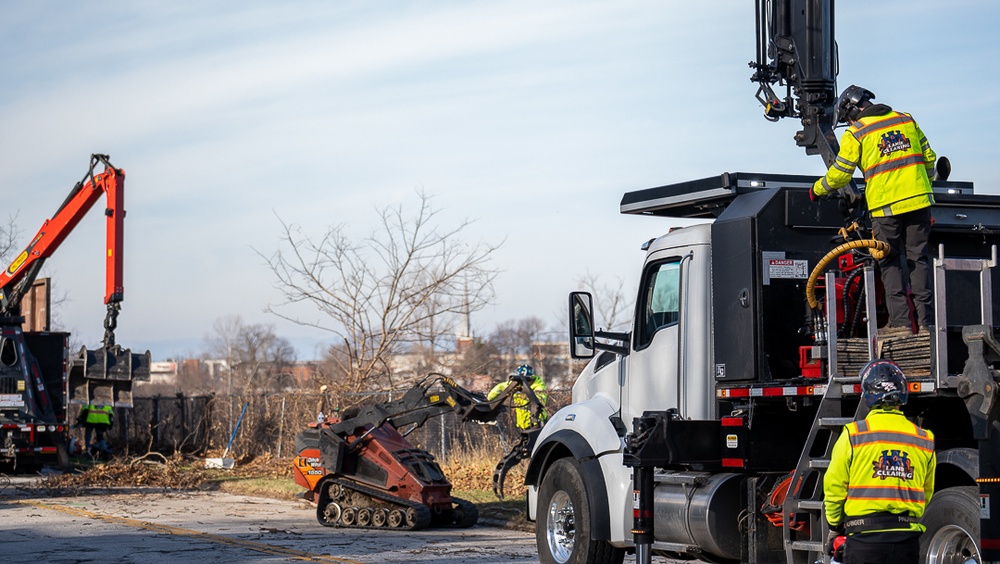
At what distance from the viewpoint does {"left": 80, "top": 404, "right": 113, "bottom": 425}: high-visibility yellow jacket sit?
26.9 meters

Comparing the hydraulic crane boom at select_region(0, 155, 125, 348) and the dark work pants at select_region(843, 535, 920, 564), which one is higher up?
the hydraulic crane boom at select_region(0, 155, 125, 348)

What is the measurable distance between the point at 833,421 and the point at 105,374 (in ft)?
70.9

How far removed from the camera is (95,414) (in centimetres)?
2705

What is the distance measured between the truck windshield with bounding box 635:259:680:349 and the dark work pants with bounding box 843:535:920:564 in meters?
4.08

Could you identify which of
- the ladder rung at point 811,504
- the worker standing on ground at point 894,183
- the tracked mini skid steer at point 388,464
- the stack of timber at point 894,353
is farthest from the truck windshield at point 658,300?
the tracked mini skid steer at point 388,464

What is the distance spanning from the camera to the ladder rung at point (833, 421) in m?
8.01

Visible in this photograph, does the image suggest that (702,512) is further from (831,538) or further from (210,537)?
(210,537)

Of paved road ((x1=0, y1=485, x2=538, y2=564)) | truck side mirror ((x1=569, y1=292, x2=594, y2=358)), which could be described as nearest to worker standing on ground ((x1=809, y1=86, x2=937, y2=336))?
truck side mirror ((x1=569, y1=292, x2=594, y2=358))

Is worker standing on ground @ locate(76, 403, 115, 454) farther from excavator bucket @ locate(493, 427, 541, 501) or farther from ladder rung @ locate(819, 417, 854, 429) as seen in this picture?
ladder rung @ locate(819, 417, 854, 429)

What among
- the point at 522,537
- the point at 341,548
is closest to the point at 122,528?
the point at 341,548

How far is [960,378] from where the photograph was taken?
7.18 meters

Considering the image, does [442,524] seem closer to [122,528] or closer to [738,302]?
[122,528]

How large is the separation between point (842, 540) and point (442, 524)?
963 centimetres

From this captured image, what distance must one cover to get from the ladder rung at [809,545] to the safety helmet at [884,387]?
5.18ft
